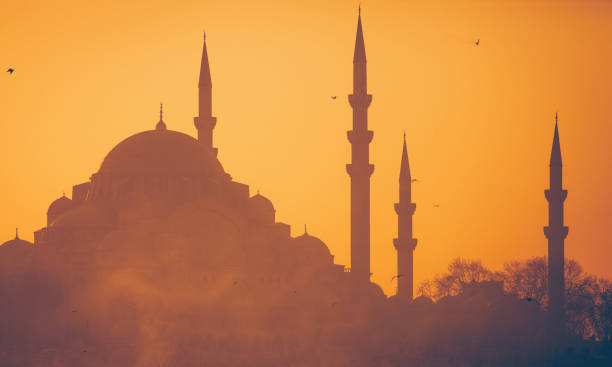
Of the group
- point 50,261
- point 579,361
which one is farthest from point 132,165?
point 579,361

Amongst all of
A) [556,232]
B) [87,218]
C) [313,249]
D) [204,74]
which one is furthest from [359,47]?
[87,218]

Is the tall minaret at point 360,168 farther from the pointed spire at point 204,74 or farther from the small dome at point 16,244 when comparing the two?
the small dome at point 16,244

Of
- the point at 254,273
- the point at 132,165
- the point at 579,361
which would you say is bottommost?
the point at 579,361

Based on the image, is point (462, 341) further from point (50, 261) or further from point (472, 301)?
point (50, 261)

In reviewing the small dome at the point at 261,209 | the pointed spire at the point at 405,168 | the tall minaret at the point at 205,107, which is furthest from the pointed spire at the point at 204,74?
the pointed spire at the point at 405,168

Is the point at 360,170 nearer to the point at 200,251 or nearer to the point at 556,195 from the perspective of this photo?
the point at 200,251

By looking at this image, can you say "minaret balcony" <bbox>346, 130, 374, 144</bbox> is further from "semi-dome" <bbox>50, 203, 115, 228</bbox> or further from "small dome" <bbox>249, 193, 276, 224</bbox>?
"semi-dome" <bbox>50, 203, 115, 228</bbox>
